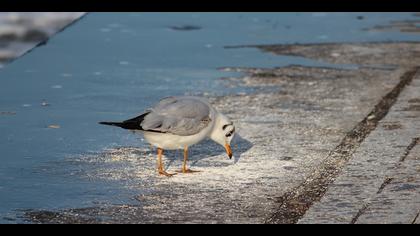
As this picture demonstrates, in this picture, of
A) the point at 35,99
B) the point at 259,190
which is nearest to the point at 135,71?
the point at 35,99

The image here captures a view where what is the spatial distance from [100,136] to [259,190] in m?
1.78

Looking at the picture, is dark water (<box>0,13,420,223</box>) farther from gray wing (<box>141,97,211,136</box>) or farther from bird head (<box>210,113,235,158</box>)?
bird head (<box>210,113,235,158</box>)

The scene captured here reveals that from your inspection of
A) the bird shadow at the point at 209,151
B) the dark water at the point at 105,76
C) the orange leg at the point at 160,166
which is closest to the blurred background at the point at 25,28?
the dark water at the point at 105,76

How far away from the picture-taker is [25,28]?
14.5m

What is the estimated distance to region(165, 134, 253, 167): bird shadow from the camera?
745cm

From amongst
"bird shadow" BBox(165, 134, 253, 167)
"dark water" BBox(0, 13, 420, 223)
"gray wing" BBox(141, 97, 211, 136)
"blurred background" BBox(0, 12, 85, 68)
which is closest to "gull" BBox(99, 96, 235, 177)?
"gray wing" BBox(141, 97, 211, 136)

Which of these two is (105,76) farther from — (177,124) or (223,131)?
(177,124)

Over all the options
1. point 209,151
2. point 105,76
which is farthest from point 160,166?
point 105,76

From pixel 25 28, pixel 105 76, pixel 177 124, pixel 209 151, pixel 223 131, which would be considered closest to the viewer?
pixel 177 124

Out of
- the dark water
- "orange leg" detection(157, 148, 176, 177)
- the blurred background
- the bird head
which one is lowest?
the blurred background

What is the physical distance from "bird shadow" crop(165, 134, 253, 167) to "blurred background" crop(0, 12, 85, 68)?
196 inches

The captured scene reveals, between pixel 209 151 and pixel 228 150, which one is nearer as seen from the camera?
pixel 228 150

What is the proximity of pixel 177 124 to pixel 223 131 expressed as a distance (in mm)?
358
